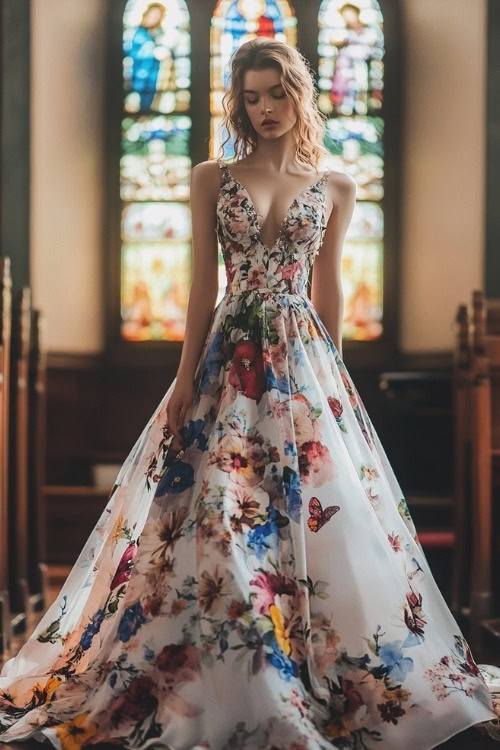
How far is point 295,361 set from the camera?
2.34 meters

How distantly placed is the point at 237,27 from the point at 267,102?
4.46 m

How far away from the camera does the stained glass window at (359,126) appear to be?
20.7 feet

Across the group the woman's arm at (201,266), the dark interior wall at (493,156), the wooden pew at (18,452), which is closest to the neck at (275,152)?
the woman's arm at (201,266)

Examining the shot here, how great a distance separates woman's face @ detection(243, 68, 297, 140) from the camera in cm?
232

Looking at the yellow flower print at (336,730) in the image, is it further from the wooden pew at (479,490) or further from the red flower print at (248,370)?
the wooden pew at (479,490)

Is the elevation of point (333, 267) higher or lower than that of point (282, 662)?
higher

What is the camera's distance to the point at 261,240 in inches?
94.3

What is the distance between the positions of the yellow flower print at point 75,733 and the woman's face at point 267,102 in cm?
130

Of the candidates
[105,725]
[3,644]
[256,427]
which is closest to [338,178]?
[256,427]

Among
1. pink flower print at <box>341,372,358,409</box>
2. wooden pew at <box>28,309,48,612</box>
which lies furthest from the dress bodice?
wooden pew at <box>28,309,48,612</box>

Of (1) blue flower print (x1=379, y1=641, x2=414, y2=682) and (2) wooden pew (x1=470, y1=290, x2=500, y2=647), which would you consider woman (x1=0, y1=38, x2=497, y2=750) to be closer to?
(1) blue flower print (x1=379, y1=641, x2=414, y2=682)

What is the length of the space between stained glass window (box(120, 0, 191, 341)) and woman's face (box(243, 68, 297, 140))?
401cm

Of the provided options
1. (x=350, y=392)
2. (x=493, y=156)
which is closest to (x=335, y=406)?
(x=350, y=392)

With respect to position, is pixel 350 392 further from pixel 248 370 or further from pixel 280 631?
pixel 280 631
